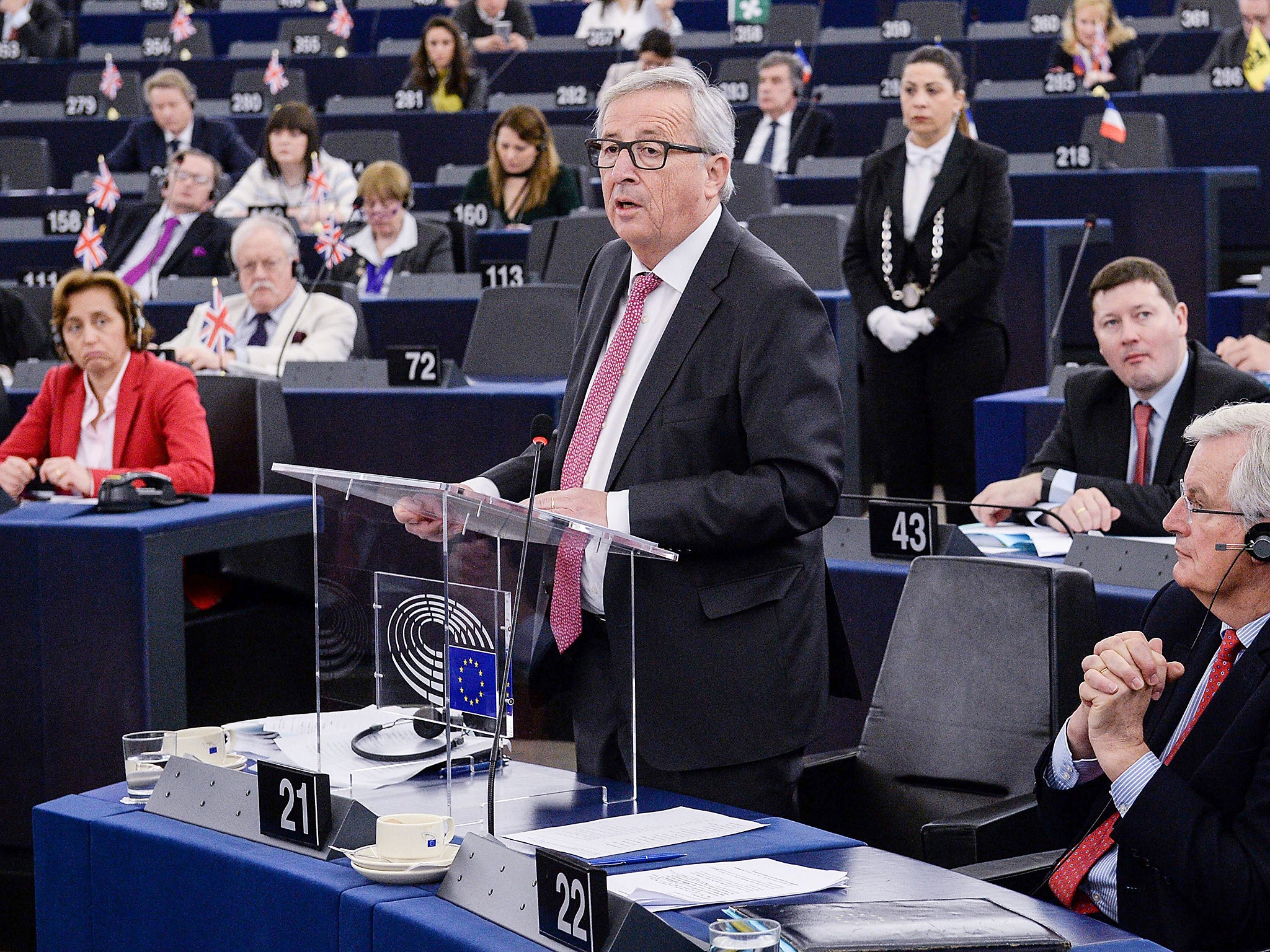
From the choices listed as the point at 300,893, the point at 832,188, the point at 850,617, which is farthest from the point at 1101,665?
the point at 832,188

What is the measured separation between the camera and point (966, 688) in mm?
2195

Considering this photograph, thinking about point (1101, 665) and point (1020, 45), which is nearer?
point (1101, 665)

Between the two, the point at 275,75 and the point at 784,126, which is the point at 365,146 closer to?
the point at 275,75

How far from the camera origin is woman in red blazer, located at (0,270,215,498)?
3.51m

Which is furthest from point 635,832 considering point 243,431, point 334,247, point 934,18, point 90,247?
point 934,18

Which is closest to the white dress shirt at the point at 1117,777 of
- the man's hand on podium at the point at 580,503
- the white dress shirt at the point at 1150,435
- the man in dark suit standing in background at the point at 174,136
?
the man's hand on podium at the point at 580,503

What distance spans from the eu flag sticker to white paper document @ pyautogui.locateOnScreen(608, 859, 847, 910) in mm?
220

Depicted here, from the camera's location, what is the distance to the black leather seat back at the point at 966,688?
2.13 meters

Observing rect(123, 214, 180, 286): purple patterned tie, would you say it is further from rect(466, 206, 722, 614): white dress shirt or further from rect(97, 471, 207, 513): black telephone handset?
rect(466, 206, 722, 614): white dress shirt

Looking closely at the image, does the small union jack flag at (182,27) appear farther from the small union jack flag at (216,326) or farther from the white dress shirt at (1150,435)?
the white dress shirt at (1150,435)

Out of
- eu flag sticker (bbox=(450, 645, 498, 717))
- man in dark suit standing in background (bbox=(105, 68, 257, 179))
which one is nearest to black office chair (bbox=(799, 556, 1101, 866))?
eu flag sticker (bbox=(450, 645, 498, 717))

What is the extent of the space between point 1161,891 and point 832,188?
17.2 ft

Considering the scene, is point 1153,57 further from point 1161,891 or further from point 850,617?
point 1161,891

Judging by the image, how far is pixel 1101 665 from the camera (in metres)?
1.62
